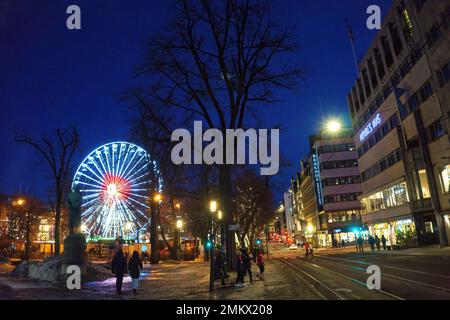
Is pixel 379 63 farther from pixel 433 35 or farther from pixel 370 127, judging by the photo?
pixel 433 35

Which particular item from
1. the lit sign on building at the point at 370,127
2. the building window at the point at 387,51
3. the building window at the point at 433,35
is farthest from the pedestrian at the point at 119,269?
the lit sign on building at the point at 370,127

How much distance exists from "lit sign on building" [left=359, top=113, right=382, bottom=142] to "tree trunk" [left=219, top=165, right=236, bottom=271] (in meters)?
33.9

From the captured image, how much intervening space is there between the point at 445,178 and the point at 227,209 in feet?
81.1

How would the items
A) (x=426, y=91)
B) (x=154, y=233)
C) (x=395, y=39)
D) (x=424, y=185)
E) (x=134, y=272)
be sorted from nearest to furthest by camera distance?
(x=134, y=272)
(x=426, y=91)
(x=424, y=185)
(x=154, y=233)
(x=395, y=39)

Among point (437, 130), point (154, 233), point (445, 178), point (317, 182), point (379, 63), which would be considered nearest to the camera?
point (445, 178)

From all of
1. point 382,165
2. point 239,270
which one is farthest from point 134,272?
point 382,165

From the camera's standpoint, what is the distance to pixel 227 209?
23.9m

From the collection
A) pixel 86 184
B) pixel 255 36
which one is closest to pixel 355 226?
pixel 86 184

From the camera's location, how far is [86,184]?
161 ft

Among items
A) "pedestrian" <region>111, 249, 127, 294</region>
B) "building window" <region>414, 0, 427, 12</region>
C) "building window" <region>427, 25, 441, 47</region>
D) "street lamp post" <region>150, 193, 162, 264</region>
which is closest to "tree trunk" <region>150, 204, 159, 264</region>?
"street lamp post" <region>150, 193, 162, 264</region>

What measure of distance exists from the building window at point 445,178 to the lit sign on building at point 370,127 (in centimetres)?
1513
